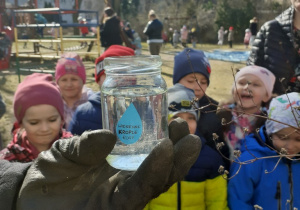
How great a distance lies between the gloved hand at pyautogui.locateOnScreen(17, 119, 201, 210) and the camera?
1.28m

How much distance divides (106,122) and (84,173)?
0.23 m

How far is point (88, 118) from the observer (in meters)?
2.94

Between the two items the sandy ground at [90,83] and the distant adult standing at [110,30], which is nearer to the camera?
the sandy ground at [90,83]

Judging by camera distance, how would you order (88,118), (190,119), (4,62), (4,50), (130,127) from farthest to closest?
(4,62), (4,50), (88,118), (190,119), (130,127)

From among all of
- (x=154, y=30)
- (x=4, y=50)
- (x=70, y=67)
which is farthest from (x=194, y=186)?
(x=4, y=50)

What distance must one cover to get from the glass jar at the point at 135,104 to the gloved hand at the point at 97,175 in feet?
0.19

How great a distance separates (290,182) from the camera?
240cm

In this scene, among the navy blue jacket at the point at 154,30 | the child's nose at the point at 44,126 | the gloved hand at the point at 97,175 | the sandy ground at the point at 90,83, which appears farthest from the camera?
the navy blue jacket at the point at 154,30

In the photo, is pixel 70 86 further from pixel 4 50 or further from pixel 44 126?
pixel 4 50

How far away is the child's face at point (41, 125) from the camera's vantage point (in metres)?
2.48

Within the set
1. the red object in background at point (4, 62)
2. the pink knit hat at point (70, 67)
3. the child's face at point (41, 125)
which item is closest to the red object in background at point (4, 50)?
the red object in background at point (4, 62)

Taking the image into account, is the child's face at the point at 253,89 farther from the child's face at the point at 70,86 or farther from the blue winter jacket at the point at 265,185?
the child's face at the point at 70,86

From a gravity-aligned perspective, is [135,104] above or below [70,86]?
above

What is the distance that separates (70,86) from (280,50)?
206cm
